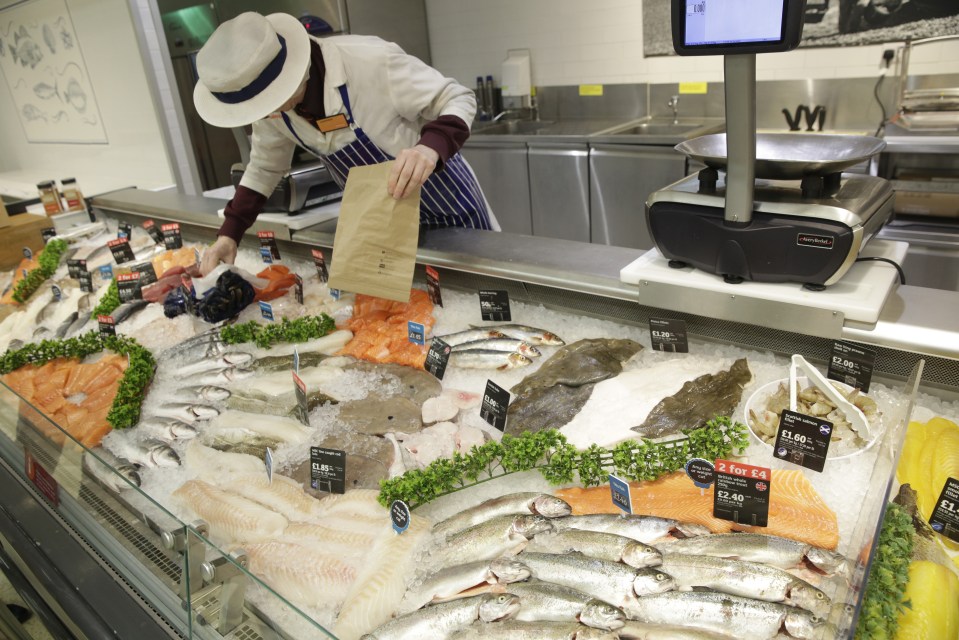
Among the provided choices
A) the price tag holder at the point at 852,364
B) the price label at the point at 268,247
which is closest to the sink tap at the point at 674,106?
the price label at the point at 268,247

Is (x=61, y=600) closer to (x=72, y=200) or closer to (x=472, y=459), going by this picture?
(x=472, y=459)

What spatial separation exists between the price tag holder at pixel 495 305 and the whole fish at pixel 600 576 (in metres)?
1.17

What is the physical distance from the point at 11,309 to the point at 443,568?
352 cm

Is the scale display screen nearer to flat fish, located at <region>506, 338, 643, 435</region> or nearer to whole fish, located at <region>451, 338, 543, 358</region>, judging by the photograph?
flat fish, located at <region>506, 338, 643, 435</region>

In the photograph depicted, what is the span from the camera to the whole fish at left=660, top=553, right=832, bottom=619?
1243 millimetres

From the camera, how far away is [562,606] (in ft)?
4.31

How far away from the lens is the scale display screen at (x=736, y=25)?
1.44m

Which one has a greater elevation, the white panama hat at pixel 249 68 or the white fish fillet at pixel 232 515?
the white panama hat at pixel 249 68

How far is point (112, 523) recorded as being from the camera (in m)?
1.76

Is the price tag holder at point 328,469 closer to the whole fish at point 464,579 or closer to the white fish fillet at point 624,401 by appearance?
the whole fish at point 464,579

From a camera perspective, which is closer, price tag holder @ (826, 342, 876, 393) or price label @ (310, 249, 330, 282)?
price tag holder @ (826, 342, 876, 393)

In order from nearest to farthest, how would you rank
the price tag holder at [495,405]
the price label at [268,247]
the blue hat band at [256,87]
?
the price tag holder at [495,405], the blue hat band at [256,87], the price label at [268,247]

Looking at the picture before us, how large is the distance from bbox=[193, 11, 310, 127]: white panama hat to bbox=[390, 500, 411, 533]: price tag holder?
4.98 ft

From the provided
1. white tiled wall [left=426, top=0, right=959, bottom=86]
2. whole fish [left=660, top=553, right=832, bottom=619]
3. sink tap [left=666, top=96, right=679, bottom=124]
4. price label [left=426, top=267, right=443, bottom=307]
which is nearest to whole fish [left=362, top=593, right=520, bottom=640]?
whole fish [left=660, top=553, right=832, bottom=619]
